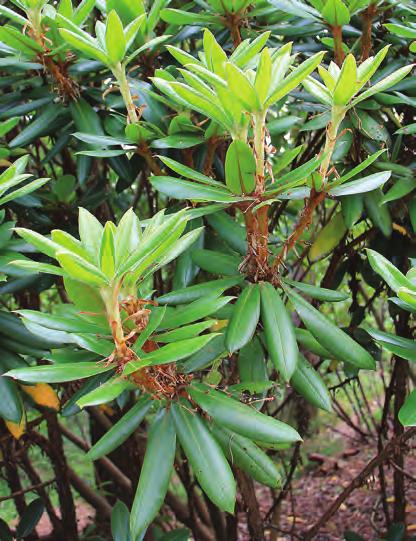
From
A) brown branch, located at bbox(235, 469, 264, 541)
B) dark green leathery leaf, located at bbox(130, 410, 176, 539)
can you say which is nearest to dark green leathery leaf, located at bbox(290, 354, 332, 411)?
dark green leathery leaf, located at bbox(130, 410, 176, 539)

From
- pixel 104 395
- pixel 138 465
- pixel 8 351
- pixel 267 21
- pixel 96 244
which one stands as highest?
pixel 267 21

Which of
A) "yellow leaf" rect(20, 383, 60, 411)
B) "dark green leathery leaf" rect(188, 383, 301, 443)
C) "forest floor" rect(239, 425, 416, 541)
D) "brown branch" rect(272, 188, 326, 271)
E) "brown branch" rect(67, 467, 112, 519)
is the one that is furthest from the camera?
"forest floor" rect(239, 425, 416, 541)

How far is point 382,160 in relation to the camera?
4.46ft

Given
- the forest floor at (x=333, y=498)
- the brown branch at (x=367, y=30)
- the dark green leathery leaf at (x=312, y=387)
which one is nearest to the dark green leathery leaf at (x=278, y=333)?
the dark green leathery leaf at (x=312, y=387)

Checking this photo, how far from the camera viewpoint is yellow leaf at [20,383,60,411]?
142 centimetres

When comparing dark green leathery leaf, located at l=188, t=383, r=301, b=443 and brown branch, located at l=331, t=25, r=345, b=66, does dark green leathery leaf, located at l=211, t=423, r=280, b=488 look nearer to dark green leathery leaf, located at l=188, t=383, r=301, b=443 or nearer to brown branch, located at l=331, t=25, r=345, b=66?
dark green leathery leaf, located at l=188, t=383, r=301, b=443

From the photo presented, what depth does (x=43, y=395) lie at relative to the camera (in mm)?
1437

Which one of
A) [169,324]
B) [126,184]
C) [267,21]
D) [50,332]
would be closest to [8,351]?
[50,332]

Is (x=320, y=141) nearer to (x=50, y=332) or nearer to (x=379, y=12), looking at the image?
(x=379, y=12)

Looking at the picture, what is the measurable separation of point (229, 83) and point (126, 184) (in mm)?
711

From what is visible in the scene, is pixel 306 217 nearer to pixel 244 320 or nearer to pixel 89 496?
pixel 244 320

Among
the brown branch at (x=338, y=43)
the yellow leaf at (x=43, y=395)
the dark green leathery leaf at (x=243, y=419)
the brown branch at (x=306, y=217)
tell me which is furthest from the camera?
the yellow leaf at (x=43, y=395)

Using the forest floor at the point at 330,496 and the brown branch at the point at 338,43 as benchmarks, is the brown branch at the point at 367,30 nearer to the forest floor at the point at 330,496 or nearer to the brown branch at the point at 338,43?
the brown branch at the point at 338,43

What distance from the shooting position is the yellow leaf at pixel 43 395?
56.0 inches
